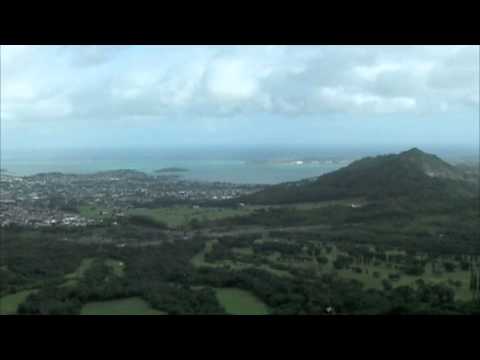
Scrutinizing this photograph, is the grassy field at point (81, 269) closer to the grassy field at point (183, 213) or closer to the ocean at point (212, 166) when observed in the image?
the grassy field at point (183, 213)

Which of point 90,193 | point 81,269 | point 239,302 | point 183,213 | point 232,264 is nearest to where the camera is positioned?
point 239,302

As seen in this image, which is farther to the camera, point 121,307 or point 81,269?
point 81,269

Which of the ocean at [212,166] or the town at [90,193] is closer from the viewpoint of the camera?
the town at [90,193]

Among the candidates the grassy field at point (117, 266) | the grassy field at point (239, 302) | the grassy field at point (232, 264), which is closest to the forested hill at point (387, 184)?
the grassy field at point (232, 264)

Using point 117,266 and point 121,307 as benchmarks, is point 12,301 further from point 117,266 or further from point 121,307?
point 117,266

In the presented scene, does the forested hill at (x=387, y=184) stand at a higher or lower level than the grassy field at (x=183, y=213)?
higher

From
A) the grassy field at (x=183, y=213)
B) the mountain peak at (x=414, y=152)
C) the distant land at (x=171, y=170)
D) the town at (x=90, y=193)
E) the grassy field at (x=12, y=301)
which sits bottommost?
the grassy field at (x=12, y=301)

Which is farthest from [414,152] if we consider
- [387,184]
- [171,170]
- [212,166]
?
[212,166]

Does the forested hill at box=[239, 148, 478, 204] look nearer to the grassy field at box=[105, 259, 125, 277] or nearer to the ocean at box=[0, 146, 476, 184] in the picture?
the ocean at box=[0, 146, 476, 184]
